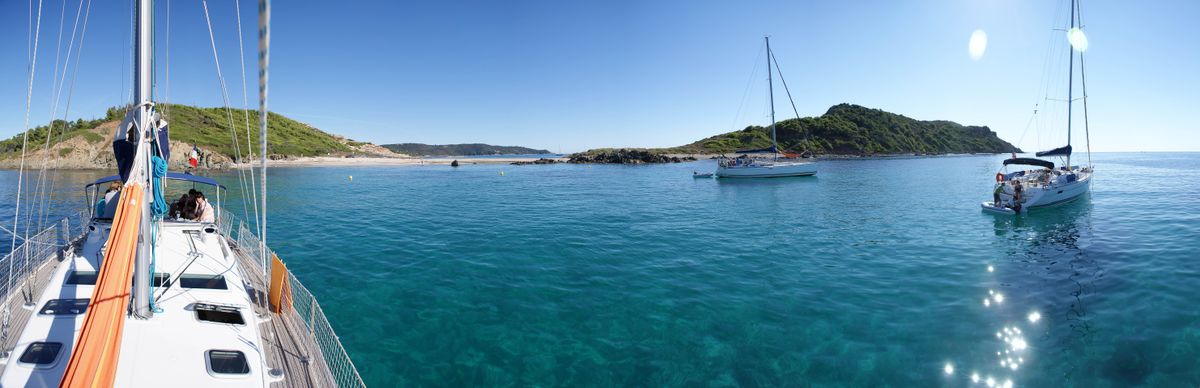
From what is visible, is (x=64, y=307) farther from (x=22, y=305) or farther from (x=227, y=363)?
(x=227, y=363)

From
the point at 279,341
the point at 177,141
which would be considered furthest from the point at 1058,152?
the point at 177,141

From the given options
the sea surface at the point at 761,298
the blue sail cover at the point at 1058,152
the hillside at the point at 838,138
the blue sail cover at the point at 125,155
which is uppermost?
the hillside at the point at 838,138

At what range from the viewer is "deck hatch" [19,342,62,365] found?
21.2 feet

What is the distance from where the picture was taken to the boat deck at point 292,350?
7.01 metres

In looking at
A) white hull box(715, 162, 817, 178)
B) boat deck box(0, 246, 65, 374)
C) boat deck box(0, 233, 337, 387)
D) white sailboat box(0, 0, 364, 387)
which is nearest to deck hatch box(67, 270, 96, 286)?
white sailboat box(0, 0, 364, 387)

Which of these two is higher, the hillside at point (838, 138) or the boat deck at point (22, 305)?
the hillside at point (838, 138)

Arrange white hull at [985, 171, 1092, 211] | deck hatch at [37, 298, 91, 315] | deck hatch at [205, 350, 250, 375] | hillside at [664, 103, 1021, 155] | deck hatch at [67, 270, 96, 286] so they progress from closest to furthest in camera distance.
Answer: deck hatch at [205, 350, 250, 375] → deck hatch at [37, 298, 91, 315] → deck hatch at [67, 270, 96, 286] → white hull at [985, 171, 1092, 211] → hillside at [664, 103, 1021, 155]

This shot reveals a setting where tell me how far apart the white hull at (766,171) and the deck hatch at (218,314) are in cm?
5808

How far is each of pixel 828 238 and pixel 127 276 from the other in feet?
79.1

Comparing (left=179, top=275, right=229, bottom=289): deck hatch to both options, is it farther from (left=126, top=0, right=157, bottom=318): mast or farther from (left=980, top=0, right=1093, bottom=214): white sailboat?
(left=980, top=0, right=1093, bottom=214): white sailboat

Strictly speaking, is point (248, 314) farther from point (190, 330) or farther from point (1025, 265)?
point (1025, 265)

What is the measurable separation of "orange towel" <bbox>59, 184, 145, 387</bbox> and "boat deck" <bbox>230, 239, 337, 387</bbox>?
2404 millimetres

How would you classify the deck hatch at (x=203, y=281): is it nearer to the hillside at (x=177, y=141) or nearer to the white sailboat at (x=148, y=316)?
the white sailboat at (x=148, y=316)

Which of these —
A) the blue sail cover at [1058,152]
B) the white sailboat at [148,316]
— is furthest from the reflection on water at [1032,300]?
the blue sail cover at [1058,152]
